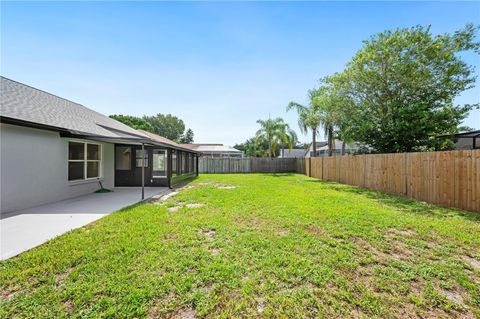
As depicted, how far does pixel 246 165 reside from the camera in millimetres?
19953

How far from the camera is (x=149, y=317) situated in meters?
1.74

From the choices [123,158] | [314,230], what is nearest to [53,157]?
[123,158]

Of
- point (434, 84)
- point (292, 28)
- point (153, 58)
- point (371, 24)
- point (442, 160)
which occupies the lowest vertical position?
point (442, 160)

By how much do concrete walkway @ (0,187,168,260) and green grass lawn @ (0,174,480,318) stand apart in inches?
16.8

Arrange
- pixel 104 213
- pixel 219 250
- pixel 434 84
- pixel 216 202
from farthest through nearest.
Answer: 1. pixel 434 84
2. pixel 216 202
3. pixel 104 213
4. pixel 219 250

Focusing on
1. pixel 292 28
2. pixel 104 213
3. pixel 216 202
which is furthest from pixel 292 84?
pixel 104 213

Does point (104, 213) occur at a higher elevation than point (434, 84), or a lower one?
lower

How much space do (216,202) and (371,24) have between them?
35.5 ft

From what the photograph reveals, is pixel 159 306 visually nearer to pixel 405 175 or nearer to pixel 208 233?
pixel 208 233

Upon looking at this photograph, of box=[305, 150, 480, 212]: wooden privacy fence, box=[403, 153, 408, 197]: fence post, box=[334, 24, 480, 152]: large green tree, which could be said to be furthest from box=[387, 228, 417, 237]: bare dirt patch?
box=[334, 24, 480, 152]: large green tree

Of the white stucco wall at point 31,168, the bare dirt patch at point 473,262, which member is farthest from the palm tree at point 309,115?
the white stucco wall at point 31,168

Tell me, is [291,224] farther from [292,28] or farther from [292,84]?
[292,84]

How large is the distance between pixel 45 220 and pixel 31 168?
2059 millimetres

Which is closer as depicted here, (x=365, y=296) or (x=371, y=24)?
(x=365, y=296)
